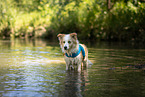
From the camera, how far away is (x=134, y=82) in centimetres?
762

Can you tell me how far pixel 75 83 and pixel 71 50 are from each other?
2108mm

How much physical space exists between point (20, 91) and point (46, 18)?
41.3 meters

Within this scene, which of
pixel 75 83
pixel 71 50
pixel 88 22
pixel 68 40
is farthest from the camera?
pixel 88 22

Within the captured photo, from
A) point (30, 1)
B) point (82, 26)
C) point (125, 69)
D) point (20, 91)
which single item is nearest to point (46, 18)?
point (82, 26)

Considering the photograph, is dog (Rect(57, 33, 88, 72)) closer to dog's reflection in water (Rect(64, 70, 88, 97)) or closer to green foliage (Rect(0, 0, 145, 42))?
dog's reflection in water (Rect(64, 70, 88, 97))

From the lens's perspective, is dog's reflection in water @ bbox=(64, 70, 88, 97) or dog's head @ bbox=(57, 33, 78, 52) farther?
dog's head @ bbox=(57, 33, 78, 52)

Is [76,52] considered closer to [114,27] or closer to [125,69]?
[125,69]

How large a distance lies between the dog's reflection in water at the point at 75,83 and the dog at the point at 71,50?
0.39 metres

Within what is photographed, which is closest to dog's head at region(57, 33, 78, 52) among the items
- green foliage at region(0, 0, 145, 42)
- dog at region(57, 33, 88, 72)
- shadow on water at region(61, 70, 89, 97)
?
dog at region(57, 33, 88, 72)

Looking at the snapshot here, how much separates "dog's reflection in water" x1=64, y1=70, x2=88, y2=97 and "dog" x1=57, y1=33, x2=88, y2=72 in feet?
1.26

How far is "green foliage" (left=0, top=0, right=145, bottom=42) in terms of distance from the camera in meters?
27.5

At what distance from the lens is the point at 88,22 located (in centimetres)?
3391

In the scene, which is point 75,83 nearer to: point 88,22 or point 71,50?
point 71,50

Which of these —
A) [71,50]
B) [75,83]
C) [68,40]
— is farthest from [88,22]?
[75,83]
